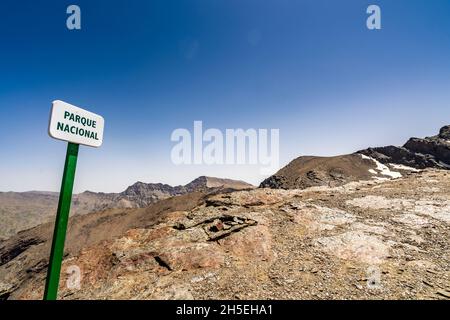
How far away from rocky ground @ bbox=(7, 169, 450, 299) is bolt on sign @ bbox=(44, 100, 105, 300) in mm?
4474

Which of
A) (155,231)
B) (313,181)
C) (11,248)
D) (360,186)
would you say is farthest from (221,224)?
(11,248)

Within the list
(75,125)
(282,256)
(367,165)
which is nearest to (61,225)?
(75,125)

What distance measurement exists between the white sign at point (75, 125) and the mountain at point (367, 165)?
6285 centimetres

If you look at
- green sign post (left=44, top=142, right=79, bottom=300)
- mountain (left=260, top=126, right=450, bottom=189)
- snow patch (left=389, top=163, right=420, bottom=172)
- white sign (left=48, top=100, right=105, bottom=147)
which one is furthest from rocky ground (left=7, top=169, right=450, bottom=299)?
snow patch (left=389, top=163, right=420, bottom=172)

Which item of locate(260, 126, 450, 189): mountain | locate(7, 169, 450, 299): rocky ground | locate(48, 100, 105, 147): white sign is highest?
locate(260, 126, 450, 189): mountain

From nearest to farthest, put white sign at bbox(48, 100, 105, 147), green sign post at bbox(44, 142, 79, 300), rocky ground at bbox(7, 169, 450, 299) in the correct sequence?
green sign post at bbox(44, 142, 79, 300) < white sign at bbox(48, 100, 105, 147) < rocky ground at bbox(7, 169, 450, 299)

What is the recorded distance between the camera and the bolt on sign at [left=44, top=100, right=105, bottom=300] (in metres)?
3.65

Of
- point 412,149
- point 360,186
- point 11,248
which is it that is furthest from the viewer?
point 412,149

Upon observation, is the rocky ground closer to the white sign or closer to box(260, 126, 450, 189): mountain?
the white sign

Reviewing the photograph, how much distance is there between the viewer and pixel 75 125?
4.04 meters

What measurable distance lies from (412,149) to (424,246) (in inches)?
4396
